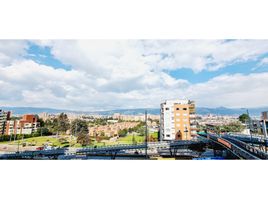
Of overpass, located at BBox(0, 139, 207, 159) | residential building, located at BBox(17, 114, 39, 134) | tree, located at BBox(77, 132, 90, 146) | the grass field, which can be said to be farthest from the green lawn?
overpass, located at BBox(0, 139, 207, 159)

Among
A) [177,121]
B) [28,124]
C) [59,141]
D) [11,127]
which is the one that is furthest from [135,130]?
[11,127]

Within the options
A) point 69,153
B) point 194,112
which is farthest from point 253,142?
point 69,153

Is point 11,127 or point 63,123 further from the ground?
point 63,123

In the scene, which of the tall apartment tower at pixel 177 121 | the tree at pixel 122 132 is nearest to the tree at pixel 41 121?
the tree at pixel 122 132

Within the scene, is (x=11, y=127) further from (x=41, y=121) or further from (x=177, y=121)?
(x=177, y=121)

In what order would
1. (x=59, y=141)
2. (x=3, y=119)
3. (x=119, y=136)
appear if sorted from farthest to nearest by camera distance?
1. (x=119, y=136)
2. (x=59, y=141)
3. (x=3, y=119)

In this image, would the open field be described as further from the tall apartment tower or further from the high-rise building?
the tall apartment tower

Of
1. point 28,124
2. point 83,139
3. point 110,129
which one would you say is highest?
point 28,124

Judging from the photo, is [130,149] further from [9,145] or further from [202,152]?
[9,145]

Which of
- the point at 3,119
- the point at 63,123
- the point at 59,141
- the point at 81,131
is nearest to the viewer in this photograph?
the point at 3,119
